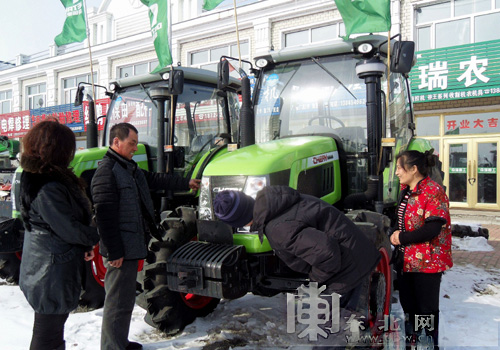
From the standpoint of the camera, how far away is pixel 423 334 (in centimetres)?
320

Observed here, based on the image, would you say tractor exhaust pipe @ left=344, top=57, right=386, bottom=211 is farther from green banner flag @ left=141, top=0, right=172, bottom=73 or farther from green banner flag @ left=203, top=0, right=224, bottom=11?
green banner flag @ left=203, top=0, right=224, bottom=11

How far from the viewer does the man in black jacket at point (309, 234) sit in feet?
7.81

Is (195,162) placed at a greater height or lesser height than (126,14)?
lesser

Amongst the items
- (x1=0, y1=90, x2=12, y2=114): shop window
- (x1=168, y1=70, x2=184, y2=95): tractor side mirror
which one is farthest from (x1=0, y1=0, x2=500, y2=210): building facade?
(x1=0, y1=90, x2=12, y2=114): shop window

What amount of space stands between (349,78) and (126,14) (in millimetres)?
16858

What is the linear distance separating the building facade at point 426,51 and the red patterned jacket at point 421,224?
562 cm

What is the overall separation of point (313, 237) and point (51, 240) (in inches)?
60.0

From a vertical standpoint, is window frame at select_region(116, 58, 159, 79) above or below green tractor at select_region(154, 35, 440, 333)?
above

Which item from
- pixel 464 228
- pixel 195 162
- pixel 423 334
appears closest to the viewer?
pixel 423 334

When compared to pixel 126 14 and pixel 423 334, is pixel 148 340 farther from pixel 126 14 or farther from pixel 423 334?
pixel 126 14

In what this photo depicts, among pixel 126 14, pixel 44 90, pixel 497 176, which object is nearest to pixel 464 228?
pixel 497 176

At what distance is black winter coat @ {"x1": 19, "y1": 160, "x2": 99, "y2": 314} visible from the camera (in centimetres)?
253

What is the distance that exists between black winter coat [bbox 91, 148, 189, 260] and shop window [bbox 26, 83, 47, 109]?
66.7 ft

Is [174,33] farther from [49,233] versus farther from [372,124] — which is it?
[49,233]
